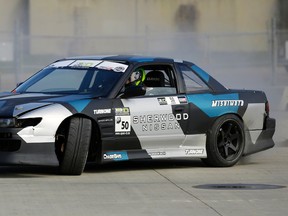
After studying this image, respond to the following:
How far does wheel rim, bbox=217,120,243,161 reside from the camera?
41.4 ft

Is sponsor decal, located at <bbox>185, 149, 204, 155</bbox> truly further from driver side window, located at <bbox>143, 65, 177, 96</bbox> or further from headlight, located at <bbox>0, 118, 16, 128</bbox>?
headlight, located at <bbox>0, 118, 16, 128</bbox>

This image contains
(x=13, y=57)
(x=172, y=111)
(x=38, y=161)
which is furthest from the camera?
(x=13, y=57)

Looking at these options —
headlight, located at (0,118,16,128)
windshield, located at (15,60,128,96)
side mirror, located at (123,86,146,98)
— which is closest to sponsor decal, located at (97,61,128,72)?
windshield, located at (15,60,128,96)

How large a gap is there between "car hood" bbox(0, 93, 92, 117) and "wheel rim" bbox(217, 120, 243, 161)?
175 cm

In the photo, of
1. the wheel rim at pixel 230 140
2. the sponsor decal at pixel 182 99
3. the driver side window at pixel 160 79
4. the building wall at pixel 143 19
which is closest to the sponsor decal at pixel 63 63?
the driver side window at pixel 160 79

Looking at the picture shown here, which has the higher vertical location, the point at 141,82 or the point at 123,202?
the point at 141,82

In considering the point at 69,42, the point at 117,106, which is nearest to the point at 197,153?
the point at 117,106

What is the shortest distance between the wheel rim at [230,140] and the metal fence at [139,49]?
10721mm

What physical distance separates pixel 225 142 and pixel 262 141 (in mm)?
585

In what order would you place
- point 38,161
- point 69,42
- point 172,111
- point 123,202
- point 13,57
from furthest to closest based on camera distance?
point 69,42 → point 13,57 → point 172,111 → point 38,161 → point 123,202

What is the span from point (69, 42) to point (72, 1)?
A: 5.43m

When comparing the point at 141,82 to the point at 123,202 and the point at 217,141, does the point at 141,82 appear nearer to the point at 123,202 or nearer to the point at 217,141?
the point at 217,141

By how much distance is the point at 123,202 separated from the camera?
386 inches

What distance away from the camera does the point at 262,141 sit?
1302cm
